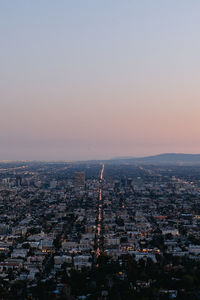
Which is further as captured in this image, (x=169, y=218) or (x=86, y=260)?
(x=169, y=218)

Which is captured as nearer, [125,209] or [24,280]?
[24,280]

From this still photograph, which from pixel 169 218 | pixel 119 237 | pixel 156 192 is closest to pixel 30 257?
pixel 119 237

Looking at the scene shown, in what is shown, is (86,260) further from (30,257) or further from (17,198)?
(17,198)

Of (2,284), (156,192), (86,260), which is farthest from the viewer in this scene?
(156,192)

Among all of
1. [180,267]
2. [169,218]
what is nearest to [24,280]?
[180,267]

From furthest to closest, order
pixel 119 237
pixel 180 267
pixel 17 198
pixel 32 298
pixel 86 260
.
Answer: pixel 17 198 < pixel 119 237 < pixel 86 260 < pixel 180 267 < pixel 32 298

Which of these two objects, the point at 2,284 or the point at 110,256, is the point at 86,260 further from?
the point at 2,284
